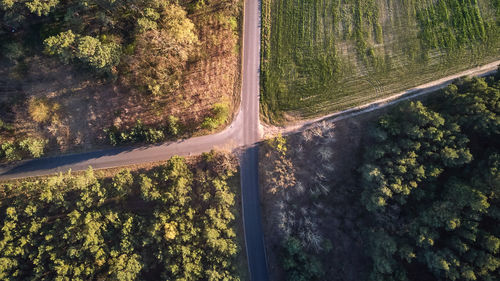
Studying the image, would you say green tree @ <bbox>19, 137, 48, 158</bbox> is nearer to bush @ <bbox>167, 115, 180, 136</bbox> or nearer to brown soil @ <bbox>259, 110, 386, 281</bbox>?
bush @ <bbox>167, 115, 180, 136</bbox>

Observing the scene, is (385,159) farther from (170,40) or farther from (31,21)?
(31,21)

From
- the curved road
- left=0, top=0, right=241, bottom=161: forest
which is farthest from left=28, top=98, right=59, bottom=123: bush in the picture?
the curved road

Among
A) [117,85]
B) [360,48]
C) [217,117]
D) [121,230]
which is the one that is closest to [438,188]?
[360,48]

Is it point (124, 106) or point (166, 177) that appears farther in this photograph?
point (124, 106)

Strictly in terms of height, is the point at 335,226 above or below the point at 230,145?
below

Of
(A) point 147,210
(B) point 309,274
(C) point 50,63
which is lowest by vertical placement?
(B) point 309,274

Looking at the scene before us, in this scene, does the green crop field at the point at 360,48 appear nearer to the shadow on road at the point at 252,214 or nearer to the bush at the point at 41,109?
the shadow on road at the point at 252,214

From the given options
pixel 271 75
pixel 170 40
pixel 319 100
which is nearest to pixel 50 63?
pixel 170 40
